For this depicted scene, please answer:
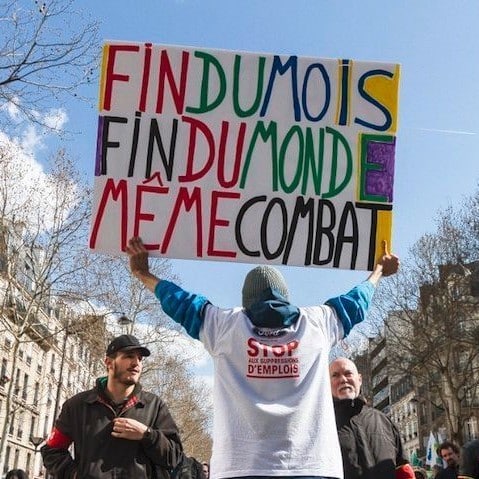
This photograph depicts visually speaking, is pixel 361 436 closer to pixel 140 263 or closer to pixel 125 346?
pixel 125 346

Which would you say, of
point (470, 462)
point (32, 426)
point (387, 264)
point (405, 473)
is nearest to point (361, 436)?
point (405, 473)

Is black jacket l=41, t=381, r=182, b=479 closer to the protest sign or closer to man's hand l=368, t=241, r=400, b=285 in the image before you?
the protest sign

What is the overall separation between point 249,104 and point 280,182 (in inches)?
18.8

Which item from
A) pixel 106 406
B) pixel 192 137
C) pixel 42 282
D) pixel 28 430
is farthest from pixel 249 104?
pixel 28 430

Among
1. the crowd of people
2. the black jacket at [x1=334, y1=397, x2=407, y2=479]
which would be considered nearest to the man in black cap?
the crowd of people

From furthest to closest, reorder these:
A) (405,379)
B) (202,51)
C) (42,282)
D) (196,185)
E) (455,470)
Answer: (405,379) < (42,282) < (455,470) < (202,51) < (196,185)

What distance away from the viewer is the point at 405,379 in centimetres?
3491

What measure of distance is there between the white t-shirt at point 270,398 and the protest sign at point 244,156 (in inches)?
31.3

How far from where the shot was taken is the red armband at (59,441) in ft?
12.9

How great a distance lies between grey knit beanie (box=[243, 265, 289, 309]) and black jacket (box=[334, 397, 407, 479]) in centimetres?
191

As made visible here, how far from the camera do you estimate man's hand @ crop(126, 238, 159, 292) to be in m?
3.23

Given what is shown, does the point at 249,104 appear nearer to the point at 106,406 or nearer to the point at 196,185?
the point at 196,185

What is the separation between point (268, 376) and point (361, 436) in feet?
6.61

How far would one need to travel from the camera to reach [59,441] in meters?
3.95
